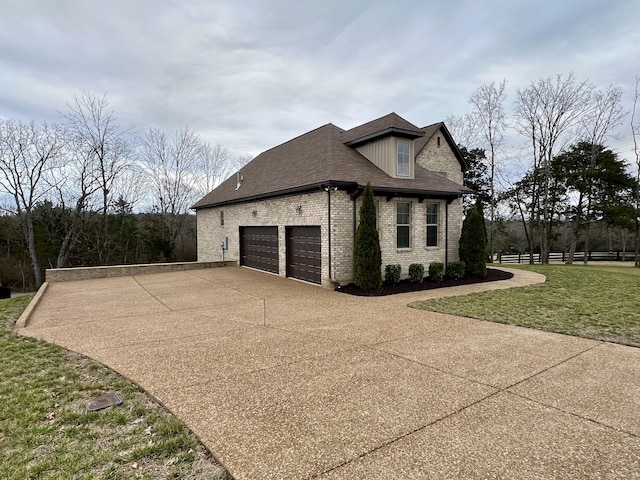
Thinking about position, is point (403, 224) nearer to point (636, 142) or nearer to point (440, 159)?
point (440, 159)

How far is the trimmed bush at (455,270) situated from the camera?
41.1 feet

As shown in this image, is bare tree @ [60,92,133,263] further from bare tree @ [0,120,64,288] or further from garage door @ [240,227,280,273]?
garage door @ [240,227,280,273]

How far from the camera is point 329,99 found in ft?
62.4

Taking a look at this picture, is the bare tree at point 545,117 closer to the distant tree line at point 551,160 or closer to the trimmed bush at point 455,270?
the distant tree line at point 551,160

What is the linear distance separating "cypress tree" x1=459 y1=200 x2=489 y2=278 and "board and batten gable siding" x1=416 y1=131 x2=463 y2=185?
5706mm

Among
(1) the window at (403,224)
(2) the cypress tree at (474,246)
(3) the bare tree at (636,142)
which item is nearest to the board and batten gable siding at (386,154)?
(1) the window at (403,224)

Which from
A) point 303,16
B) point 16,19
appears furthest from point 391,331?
point 16,19

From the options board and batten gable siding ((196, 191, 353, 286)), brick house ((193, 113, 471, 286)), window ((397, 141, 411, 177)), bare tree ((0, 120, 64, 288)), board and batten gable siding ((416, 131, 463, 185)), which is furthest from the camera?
bare tree ((0, 120, 64, 288))

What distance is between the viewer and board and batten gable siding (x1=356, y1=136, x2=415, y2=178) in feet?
40.0

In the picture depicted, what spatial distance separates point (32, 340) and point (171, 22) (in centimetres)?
922

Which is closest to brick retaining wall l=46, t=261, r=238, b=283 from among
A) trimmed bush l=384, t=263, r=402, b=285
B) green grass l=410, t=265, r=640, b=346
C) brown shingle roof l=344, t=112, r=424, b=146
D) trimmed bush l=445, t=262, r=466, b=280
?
brown shingle roof l=344, t=112, r=424, b=146

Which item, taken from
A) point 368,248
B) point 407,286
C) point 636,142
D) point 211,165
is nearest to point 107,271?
point 368,248

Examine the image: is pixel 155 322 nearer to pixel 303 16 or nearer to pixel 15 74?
pixel 303 16

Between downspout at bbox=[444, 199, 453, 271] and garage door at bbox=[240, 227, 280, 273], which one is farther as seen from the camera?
garage door at bbox=[240, 227, 280, 273]
